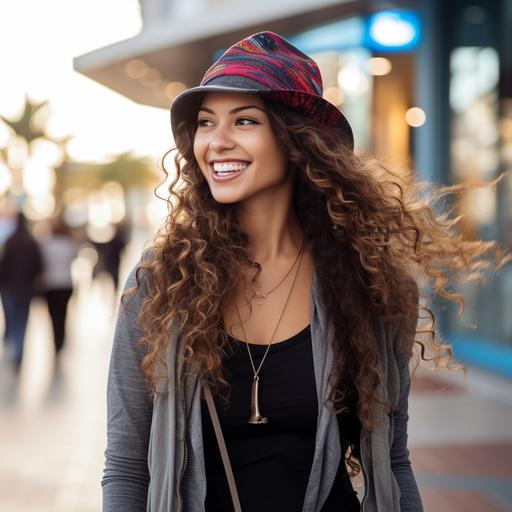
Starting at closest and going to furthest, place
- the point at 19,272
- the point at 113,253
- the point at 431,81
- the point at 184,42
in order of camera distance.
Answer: the point at 19,272 → the point at 431,81 → the point at 184,42 → the point at 113,253

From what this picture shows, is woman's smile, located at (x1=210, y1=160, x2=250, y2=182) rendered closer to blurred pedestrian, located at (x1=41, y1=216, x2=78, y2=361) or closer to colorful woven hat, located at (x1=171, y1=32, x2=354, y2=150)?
colorful woven hat, located at (x1=171, y1=32, x2=354, y2=150)

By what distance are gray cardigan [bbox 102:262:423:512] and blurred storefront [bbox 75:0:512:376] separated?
25.7 ft

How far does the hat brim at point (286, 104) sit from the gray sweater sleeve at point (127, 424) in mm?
565

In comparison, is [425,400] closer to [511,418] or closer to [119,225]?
[511,418]

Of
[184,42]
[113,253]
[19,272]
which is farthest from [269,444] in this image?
Result: [113,253]

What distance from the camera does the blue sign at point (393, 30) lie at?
1247 cm

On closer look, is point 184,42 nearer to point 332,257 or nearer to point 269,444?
point 332,257

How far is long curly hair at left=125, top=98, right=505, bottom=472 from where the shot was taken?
2283 millimetres

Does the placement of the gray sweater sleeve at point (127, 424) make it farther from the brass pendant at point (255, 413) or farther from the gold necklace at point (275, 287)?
the gold necklace at point (275, 287)

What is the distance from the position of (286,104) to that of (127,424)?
36.5 inches

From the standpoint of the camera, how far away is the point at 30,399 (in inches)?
351

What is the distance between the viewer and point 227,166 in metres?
2.39

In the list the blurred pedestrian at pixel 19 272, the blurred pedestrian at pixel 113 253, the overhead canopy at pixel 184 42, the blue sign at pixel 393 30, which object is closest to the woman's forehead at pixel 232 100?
the overhead canopy at pixel 184 42

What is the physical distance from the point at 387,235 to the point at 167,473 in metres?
0.92
